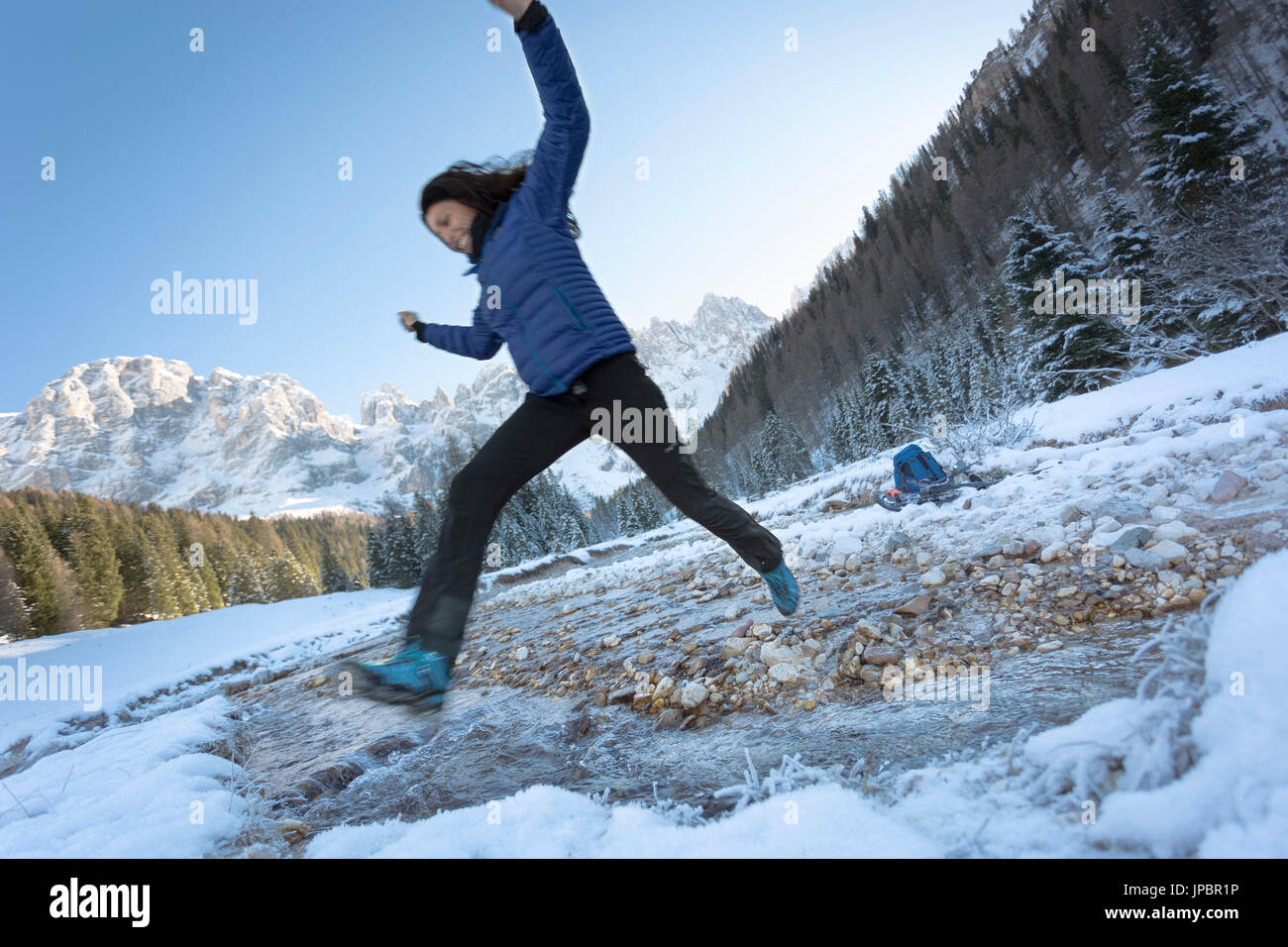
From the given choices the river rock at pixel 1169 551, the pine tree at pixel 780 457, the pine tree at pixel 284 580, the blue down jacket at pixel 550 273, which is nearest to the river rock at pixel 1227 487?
the river rock at pixel 1169 551

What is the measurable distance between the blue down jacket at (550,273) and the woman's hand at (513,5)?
221mm

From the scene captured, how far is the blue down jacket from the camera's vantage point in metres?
2.17

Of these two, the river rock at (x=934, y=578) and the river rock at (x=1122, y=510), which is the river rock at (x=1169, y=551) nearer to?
the river rock at (x=1122, y=510)

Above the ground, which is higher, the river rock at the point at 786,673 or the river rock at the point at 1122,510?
the river rock at the point at 1122,510

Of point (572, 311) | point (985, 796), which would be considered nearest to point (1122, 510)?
point (985, 796)

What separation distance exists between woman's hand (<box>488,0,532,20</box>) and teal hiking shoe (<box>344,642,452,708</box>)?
7.87 feet

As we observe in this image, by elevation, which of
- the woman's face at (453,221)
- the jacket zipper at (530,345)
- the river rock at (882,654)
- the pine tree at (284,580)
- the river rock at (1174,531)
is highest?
the woman's face at (453,221)

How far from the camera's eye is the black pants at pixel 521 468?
2.11 metres

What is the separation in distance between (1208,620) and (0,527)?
2226 inches

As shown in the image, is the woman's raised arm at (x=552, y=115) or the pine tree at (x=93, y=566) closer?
the woman's raised arm at (x=552, y=115)

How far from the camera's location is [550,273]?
2217 millimetres

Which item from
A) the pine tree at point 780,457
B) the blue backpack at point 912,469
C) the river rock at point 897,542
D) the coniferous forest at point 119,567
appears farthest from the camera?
the pine tree at point 780,457

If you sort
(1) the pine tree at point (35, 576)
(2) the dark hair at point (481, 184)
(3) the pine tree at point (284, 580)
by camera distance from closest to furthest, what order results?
(2) the dark hair at point (481, 184), (1) the pine tree at point (35, 576), (3) the pine tree at point (284, 580)
